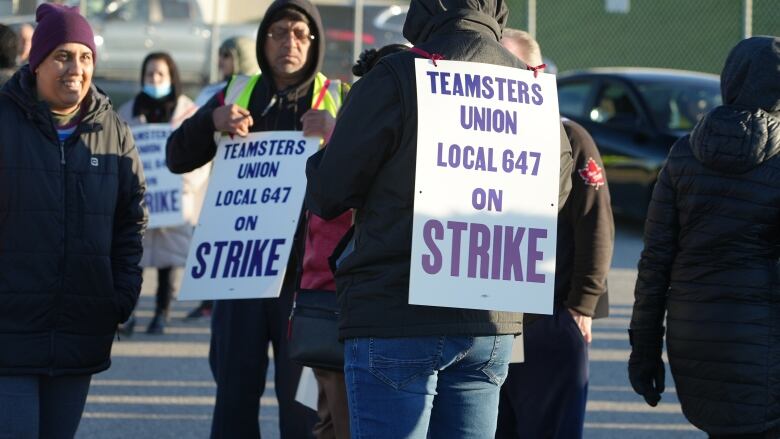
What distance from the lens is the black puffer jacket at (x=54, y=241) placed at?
4285 mm

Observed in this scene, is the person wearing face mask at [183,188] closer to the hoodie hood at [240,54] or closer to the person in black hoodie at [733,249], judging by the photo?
the hoodie hood at [240,54]

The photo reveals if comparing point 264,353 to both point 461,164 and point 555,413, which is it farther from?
point 461,164

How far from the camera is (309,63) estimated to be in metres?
5.31

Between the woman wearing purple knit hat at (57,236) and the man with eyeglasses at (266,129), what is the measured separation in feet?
2.15

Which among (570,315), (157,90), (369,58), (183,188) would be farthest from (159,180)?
(369,58)

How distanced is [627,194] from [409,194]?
423 inches

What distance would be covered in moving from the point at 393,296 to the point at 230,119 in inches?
74.1

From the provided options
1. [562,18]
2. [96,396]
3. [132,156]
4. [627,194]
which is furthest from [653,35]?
[132,156]

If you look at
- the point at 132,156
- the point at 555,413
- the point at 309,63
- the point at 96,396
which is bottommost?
the point at 96,396

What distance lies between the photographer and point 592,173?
16.0ft

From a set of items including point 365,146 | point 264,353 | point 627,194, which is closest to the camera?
point 365,146

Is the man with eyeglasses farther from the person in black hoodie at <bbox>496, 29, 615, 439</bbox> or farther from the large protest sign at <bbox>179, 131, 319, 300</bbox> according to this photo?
the person in black hoodie at <bbox>496, 29, 615, 439</bbox>

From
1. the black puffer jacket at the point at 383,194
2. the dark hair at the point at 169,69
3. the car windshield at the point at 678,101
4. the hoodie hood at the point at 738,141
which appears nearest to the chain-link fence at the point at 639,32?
the car windshield at the point at 678,101

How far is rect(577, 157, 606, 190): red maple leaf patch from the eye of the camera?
4879mm
